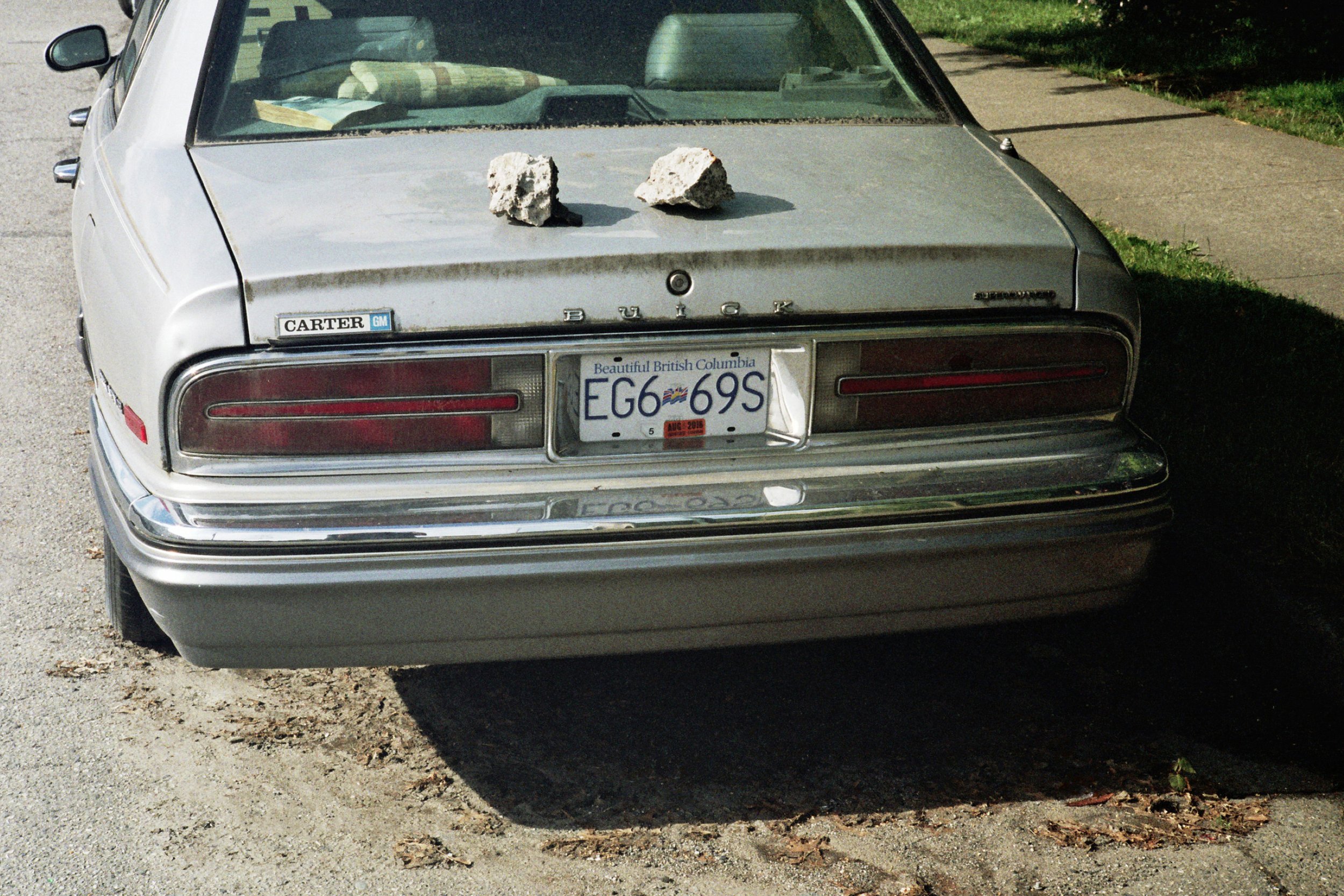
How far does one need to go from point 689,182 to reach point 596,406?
46 cm

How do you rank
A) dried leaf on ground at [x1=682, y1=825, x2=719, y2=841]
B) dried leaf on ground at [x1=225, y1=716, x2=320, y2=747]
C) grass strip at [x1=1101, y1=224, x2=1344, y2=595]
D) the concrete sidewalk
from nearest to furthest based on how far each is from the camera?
dried leaf on ground at [x1=682, y1=825, x2=719, y2=841], dried leaf on ground at [x1=225, y1=716, x2=320, y2=747], grass strip at [x1=1101, y1=224, x2=1344, y2=595], the concrete sidewalk

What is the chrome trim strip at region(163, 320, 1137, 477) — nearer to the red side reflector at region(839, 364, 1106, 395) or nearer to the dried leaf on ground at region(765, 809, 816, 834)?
the red side reflector at region(839, 364, 1106, 395)

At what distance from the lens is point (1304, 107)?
914cm

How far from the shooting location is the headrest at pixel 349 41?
3104 millimetres

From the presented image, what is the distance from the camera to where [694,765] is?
2865mm

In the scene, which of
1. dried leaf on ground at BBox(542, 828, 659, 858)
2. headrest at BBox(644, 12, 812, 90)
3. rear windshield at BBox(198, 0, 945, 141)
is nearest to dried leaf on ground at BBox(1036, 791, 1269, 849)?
dried leaf on ground at BBox(542, 828, 659, 858)

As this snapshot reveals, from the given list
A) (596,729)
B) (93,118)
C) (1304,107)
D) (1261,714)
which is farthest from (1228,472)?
(1304,107)

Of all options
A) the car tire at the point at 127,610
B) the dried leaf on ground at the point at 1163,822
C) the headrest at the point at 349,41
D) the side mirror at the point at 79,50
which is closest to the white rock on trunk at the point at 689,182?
the headrest at the point at 349,41

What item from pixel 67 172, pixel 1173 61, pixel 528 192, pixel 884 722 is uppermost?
pixel 528 192

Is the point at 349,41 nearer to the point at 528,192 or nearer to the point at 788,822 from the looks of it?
the point at 528,192

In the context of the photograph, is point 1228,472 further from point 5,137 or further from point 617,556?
point 5,137

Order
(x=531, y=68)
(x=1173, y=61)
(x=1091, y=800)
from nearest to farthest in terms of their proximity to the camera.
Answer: (x=1091, y=800), (x=531, y=68), (x=1173, y=61)

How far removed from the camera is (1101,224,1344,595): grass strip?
3.56 meters

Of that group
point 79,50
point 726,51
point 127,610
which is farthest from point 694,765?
point 79,50
